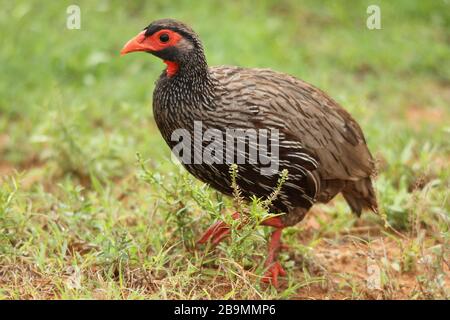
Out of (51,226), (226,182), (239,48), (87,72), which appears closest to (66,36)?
(87,72)

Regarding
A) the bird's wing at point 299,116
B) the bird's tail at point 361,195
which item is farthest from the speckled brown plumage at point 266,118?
the bird's tail at point 361,195

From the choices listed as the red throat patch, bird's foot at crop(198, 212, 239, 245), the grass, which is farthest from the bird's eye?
bird's foot at crop(198, 212, 239, 245)

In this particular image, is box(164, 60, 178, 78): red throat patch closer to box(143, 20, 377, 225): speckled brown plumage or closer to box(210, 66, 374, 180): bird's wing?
box(143, 20, 377, 225): speckled brown plumage

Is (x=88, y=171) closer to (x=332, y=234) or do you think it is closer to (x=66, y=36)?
(x=332, y=234)

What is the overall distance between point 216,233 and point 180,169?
46cm

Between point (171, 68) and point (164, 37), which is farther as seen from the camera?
point (171, 68)

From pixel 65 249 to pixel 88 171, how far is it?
1.42m

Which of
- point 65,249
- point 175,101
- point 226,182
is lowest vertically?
point 65,249

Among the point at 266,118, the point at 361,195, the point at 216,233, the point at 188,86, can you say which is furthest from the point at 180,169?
the point at 361,195

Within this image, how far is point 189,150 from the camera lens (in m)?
4.35

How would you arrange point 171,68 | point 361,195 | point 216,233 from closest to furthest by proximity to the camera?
point 171,68 < point 216,233 < point 361,195

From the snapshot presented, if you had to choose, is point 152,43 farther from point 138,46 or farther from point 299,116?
point 299,116

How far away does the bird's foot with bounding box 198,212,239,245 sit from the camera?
4.54 m

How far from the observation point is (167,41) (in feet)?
14.4
